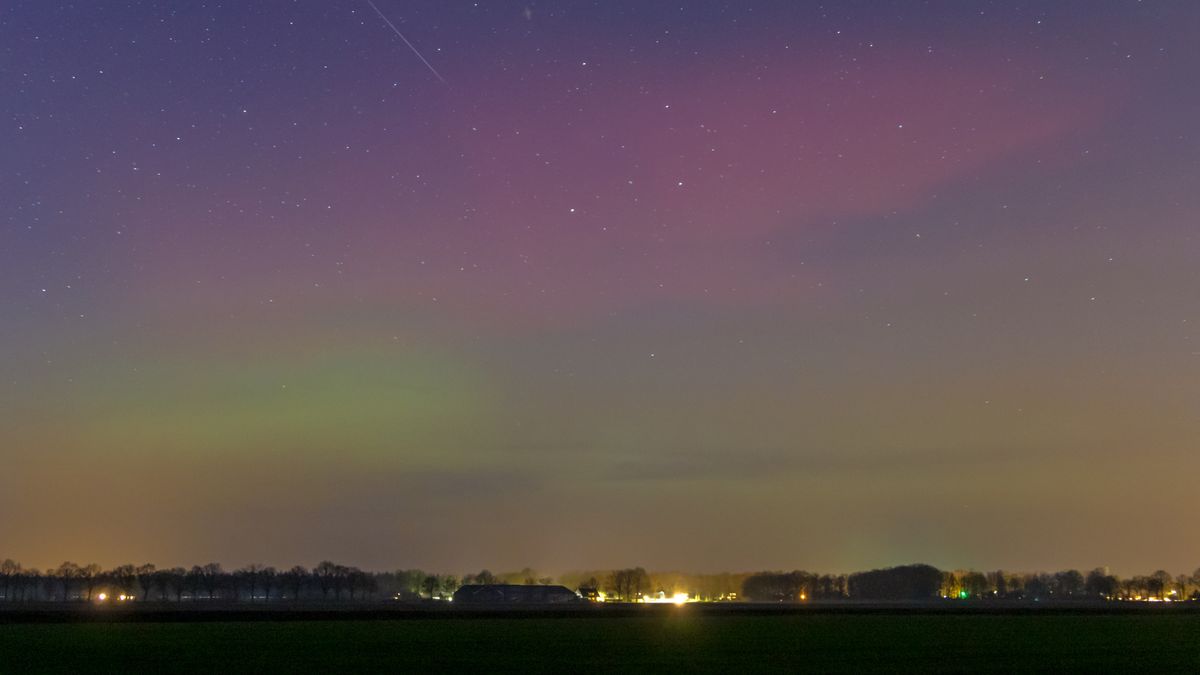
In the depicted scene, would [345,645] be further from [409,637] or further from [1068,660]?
[1068,660]

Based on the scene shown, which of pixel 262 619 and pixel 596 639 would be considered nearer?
pixel 596 639

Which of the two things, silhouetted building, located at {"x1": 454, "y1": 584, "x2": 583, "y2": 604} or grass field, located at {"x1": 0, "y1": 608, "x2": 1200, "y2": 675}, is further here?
silhouetted building, located at {"x1": 454, "y1": 584, "x2": 583, "y2": 604}

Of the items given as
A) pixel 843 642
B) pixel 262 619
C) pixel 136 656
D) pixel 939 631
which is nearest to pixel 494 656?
pixel 136 656

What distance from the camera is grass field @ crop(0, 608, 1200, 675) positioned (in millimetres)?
38750

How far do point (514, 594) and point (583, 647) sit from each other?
13936cm

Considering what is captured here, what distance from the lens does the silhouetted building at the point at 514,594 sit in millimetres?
179000

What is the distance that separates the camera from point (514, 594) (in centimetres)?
18425

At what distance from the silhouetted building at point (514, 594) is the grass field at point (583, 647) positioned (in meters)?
109

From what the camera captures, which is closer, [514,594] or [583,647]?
[583,647]

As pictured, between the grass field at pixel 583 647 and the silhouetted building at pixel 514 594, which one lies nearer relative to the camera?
the grass field at pixel 583 647

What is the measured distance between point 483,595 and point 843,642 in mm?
141428

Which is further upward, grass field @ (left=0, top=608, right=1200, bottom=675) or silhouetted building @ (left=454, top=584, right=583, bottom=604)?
grass field @ (left=0, top=608, right=1200, bottom=675)

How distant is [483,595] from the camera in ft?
618

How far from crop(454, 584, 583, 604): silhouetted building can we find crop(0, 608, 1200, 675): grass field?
109 m
